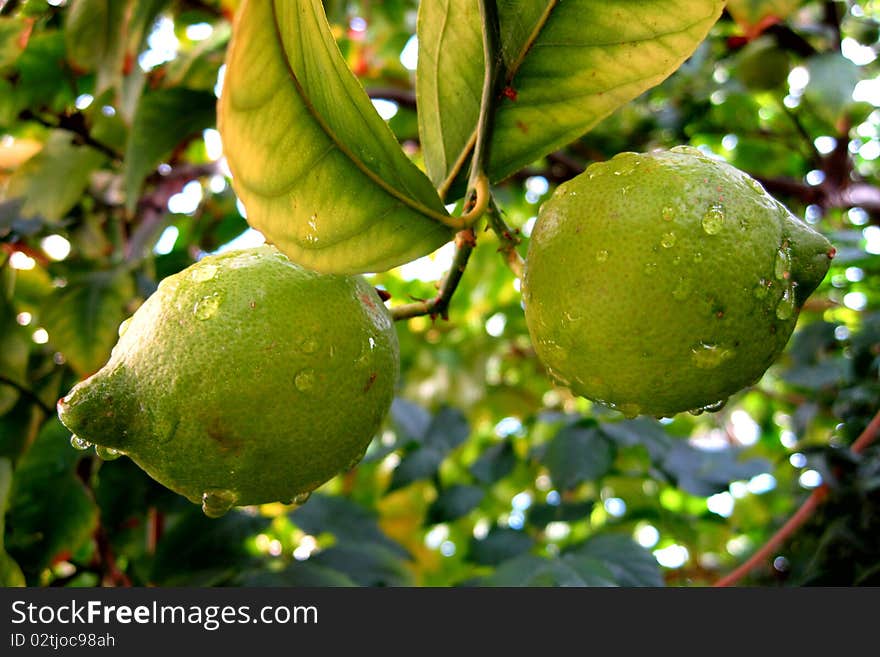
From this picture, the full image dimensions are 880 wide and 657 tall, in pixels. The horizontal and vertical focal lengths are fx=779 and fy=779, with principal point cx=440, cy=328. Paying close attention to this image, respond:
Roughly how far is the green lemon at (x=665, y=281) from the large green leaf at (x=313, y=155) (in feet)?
0.48

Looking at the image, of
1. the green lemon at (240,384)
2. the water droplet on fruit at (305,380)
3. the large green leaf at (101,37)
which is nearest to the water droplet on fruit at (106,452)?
the green lemon at (240,384)

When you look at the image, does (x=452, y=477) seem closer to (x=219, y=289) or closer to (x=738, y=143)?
(x=738, y=143)

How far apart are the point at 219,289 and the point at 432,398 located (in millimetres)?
1792

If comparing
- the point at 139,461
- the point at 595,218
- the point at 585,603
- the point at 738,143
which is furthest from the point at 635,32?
the point at 738,143

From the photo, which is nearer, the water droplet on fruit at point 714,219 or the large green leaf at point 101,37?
the water droplet on fruit at point 714,219

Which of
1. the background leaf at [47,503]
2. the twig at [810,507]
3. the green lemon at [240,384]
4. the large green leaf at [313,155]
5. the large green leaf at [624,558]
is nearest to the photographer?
the large green leaf at [313,155]

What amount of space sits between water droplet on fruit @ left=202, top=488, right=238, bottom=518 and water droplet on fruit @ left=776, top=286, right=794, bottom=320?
0.60 meters

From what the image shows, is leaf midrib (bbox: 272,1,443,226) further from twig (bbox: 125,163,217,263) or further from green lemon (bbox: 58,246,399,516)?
twig (bbox: 125,163,217,263)

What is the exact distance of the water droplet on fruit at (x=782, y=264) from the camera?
0.81m

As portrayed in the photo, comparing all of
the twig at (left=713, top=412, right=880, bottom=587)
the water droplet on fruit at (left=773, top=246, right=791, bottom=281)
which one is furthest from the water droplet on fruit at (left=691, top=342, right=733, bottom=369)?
the twig at (left=713, top=412, right=880, bottom=587)

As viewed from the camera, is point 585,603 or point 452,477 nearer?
point 585,603

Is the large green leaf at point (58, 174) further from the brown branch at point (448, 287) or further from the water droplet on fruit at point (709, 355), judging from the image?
the water droplet on fruit at point (709, 355)

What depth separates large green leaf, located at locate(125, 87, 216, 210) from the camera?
4.78ft

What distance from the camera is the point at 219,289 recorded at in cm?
78
